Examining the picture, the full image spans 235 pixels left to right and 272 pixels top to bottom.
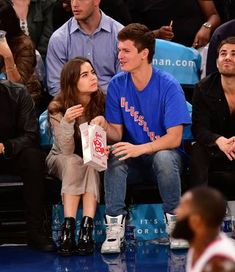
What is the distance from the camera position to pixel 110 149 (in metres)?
5.37

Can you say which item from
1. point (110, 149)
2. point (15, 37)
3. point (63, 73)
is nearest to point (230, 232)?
point (110, 149)

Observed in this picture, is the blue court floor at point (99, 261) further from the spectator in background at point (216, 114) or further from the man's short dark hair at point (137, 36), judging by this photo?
the man's short dark hair at point (137, 36)

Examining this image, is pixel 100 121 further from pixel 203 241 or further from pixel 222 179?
pixel 203 241

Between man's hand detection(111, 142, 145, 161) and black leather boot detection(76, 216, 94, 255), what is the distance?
0.47m

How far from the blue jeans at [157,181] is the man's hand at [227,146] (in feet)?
0.98

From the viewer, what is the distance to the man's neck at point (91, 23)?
6309 millimetres

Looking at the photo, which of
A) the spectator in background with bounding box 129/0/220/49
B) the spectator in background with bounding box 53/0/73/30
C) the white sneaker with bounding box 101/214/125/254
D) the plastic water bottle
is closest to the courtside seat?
the plastic water bottle

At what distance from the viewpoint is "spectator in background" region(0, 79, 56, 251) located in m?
5.41

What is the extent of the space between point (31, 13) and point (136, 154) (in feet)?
6.48

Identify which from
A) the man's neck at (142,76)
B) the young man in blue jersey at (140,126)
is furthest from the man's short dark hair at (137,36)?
the man's neck at (142,76)

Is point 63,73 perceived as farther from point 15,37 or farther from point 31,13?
point 31,13

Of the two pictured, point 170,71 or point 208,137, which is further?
point 170,71

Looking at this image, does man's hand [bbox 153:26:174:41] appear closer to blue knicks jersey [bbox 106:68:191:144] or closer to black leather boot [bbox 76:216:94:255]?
blue knicks jersey [bbox 106:68:191:144]

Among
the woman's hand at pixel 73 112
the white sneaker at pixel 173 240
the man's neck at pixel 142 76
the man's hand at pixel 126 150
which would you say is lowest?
the white sneaker at pixel 173 240
